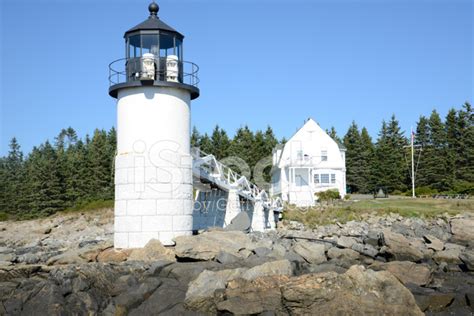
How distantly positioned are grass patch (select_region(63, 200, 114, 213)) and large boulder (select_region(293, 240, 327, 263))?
39009mm

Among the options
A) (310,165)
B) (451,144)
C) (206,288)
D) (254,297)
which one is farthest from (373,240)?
(451,144)

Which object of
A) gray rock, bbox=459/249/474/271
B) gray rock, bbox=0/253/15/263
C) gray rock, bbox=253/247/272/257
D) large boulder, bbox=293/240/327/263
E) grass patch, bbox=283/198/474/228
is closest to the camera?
gray rock, bbox=253/247/272/257

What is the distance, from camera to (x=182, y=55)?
1659 centimetres

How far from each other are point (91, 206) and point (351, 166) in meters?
32.8

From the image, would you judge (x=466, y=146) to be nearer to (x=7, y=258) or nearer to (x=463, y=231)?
(x=463, y=231)

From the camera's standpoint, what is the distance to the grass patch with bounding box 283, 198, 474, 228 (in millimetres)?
36094

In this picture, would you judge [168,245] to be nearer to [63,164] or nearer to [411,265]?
[411,265]

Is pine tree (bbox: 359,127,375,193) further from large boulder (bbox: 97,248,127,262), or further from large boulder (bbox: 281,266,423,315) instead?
large boulder (bbox: 281,266,423,315)

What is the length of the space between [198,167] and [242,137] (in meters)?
46.3

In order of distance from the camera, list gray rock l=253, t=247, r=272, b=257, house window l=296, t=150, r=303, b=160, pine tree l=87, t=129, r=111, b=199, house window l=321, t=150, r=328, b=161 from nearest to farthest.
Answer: gray rock l=253, t=247, r=272, b=257 < house window l=296, t=150, r=303, b=160 < house window l=321, t=150, r=328, b=161 < pine tree l=87, t=129, r=111, b=199

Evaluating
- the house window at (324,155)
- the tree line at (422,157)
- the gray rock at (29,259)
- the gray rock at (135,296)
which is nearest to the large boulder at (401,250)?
the gray rock at (135,296)

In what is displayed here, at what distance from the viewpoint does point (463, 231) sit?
21438 mm

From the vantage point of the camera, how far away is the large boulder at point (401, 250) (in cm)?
1702

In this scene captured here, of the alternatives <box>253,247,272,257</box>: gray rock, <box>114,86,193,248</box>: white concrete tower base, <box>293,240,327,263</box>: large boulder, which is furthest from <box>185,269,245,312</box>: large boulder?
<box>293,240,327,263</box>: large boulder
